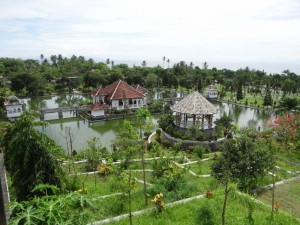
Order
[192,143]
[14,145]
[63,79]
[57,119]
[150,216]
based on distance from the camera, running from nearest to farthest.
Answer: [14,145] → [150,216] → [192,143] → [57,119] → [63,79]

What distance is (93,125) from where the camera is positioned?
29.7m

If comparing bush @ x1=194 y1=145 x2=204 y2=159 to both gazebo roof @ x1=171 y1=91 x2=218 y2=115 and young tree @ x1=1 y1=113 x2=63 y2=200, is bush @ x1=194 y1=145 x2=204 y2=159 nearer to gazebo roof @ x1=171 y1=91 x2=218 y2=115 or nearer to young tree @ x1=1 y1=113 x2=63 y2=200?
gazebo roof @ x1=171 y1=91 x2=218 y2=115

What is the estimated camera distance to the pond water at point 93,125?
2376 centimetres

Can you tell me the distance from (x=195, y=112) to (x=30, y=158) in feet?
52.5

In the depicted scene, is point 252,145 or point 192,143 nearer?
point 252,145

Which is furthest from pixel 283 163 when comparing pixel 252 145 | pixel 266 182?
pixel 252 145

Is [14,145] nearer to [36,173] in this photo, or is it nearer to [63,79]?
[36,173]

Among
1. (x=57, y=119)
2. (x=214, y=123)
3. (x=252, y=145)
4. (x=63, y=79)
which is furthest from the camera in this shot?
(x=63, y=79)

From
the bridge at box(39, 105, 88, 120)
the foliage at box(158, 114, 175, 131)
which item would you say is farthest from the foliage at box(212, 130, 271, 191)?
the bridge at box(39, 105, 88, 120)

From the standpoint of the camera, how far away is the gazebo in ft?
72.8

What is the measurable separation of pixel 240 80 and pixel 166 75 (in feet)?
45.8

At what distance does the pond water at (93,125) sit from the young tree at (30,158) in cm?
1309

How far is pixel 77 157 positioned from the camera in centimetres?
1731

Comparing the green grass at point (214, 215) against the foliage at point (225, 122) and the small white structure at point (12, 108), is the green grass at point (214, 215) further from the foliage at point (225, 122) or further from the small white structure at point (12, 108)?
the small white structure at point (12, 108)
